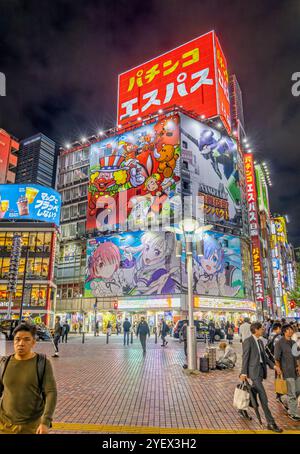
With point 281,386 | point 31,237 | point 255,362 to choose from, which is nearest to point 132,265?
point 31,237

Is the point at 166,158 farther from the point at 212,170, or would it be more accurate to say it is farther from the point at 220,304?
the point at 220,304

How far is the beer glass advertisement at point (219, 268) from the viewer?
139ft

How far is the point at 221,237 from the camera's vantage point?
152 ft

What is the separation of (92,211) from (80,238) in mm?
6214

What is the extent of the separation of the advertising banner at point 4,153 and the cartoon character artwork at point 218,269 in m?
59.6

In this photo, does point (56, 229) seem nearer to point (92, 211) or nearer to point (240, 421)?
point (92, 211)

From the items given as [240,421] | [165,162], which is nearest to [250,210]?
[165,162]

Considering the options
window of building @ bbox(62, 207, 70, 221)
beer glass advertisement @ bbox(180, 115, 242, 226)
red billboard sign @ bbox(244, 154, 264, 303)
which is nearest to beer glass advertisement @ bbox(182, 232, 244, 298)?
beer glass advertisement @ bbox(180, 115, 242, 226)

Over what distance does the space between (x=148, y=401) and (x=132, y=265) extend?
121 ft

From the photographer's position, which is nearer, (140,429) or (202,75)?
(140,429)

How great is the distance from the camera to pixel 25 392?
330cm

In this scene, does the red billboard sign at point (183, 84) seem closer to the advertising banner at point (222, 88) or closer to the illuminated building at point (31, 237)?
the advertising banner at point (222, 88)

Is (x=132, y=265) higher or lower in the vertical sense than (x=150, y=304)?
higher

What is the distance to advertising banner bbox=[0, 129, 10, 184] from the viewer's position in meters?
81.4
